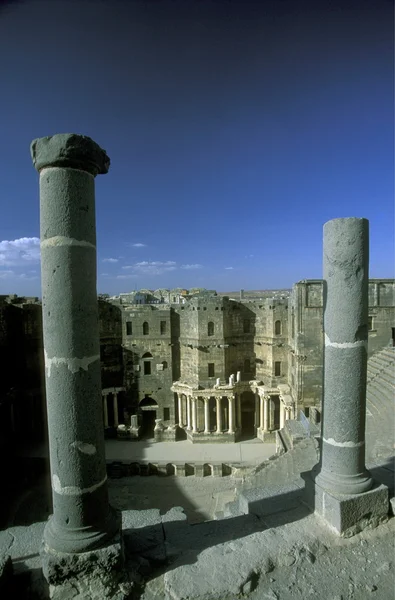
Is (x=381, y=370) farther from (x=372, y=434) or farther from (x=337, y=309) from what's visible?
(x=337, y=309)

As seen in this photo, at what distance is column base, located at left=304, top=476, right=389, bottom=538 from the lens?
4.34 meters

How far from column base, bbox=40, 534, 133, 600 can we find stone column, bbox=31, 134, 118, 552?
9cm

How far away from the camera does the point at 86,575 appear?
3449 mm

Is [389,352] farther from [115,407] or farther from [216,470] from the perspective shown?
[115,407]

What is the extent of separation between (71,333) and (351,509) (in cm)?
435

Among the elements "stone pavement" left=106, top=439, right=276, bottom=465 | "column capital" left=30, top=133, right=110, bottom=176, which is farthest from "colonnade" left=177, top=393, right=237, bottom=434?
"column capital" left=30, top=133, right=110, bottom=176

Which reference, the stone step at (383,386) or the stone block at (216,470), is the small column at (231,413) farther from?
the stone step at (383,386)

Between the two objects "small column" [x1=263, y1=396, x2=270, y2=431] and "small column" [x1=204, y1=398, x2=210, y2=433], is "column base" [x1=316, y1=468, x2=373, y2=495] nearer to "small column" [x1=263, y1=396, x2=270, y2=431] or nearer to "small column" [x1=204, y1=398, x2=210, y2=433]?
"small column" [x1=263, y1=396, x2=270, y2=431]

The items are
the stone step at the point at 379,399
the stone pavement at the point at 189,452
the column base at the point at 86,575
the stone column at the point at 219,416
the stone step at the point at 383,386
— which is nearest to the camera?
the column base at the point at 86,575

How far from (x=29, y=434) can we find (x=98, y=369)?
814 inches

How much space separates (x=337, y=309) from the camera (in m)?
4.56

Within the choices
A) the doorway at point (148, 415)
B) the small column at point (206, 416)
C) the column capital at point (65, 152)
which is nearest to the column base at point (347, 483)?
the column capital at point (65, 152)

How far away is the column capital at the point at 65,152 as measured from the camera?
3.40 m

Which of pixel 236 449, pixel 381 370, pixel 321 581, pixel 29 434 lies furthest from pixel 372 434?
pixel 29 434
